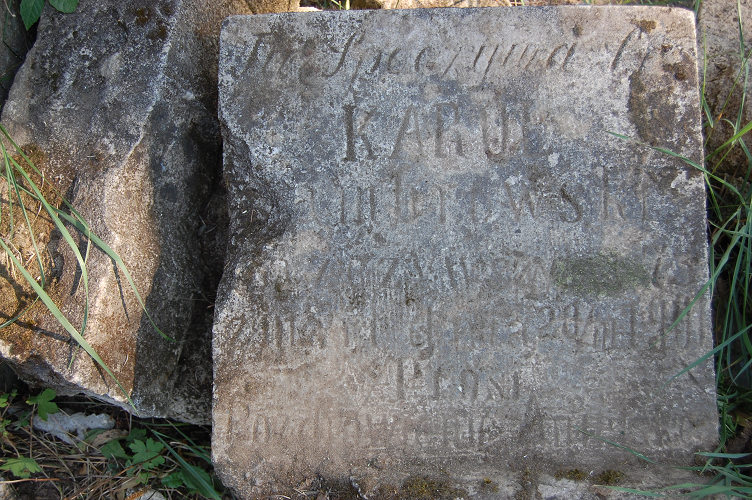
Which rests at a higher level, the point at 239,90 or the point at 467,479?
the point at 239,90

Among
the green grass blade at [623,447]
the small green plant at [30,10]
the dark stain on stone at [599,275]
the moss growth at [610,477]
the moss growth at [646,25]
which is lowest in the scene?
the moss growth at [610,477]

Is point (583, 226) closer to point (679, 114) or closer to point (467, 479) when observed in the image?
point (679, 114)

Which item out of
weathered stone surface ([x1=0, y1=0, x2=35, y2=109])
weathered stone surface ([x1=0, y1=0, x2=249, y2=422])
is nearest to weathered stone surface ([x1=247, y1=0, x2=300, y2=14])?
weathered stone surface ([x1=0, y1=0, x2=249, y2=422])

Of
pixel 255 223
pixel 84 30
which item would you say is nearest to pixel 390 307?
pixel 255 223

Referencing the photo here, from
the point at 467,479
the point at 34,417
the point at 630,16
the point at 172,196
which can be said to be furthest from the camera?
the point at 34,417

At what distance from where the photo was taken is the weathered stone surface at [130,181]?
1.71 meters

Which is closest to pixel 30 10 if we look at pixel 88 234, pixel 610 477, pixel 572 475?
pixel 88 234

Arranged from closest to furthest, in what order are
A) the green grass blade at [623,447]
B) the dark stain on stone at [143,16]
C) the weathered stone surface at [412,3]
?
the green grass blade at [623,447] → the dark stain on stone at [143,16] → the weathered stone surface at [412,3]

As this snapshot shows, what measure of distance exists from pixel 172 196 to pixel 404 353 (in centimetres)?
113

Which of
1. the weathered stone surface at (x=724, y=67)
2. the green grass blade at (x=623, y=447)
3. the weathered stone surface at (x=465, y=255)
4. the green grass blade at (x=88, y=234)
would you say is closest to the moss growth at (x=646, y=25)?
the weathered stone surface at (x=465, y=255)

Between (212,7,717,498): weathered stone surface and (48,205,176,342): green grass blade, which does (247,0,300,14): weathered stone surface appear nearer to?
(212,7,717,498): weathered stone surface

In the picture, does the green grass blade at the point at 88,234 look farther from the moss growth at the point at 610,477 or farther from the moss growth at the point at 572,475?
the moss growth at the point at 610,477

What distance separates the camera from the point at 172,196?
6.19 feet

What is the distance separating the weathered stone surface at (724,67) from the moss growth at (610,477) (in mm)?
1597
